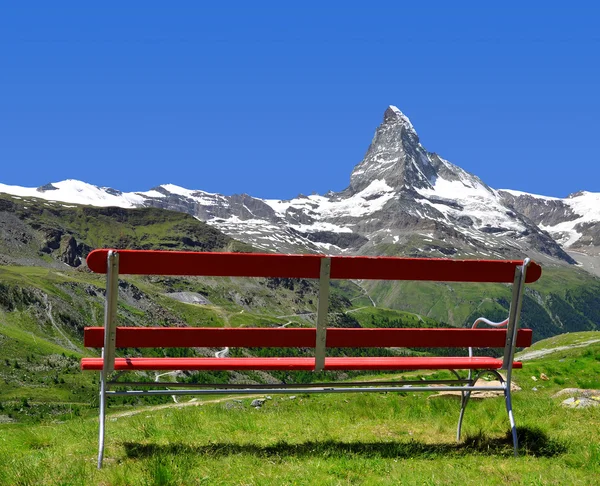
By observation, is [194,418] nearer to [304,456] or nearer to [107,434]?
[107,434]

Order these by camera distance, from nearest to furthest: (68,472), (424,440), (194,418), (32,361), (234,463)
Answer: (68,472) < (234,463) < (424,440) < (194,418) < (32,361)

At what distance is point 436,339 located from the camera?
943 cm

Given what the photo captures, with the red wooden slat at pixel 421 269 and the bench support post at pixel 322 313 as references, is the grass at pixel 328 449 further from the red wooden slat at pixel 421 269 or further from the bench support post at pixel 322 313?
the red wooden slat at pixel 421 269

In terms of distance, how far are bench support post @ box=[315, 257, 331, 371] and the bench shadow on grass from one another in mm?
1144

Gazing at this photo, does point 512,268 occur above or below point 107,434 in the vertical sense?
above

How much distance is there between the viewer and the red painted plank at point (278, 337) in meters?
8.71

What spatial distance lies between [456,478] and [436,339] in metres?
2.29

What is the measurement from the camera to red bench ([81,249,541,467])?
27.4 ft

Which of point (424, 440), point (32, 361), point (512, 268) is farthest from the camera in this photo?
point (32, 361)

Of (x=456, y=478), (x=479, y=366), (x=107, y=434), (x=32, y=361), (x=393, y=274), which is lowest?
(x=32, y=361)

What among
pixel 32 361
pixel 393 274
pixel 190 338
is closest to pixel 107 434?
pixel 190 338

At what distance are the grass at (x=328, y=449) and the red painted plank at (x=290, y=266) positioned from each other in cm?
233

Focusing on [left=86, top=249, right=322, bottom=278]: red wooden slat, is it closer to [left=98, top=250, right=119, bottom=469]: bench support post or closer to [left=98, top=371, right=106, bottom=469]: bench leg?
[left=98, top=250, right=119, bottom=469]: bench support post

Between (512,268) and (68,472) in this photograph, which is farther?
(512,268)
